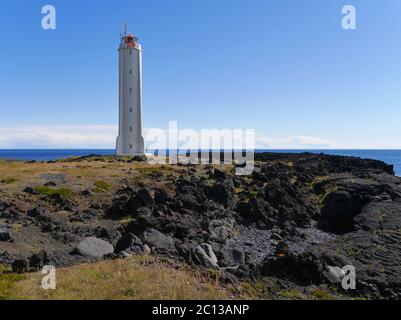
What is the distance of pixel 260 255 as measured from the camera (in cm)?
2584

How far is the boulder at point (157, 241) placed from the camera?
21.3m

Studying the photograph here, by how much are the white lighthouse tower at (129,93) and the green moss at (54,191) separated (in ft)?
122

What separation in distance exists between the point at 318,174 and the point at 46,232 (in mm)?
Result: 41209

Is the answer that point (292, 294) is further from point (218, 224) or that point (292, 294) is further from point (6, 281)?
point (218, 224)

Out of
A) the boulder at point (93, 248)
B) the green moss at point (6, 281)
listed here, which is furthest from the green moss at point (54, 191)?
the green moss at point (6, 281)

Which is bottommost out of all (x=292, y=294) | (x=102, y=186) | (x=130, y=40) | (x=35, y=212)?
(x=292, y=294)

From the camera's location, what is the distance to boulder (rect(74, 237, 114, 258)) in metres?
20.6

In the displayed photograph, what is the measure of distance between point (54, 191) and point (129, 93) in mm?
39256

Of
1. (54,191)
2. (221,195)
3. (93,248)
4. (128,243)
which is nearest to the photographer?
(128,243)

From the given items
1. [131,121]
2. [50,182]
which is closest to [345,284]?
[50,182]

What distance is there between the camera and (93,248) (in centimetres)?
2108

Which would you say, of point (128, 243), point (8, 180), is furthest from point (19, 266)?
point (8, 180)

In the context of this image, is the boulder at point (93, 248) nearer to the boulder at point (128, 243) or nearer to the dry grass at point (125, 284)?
the boulder at point (128, 243)

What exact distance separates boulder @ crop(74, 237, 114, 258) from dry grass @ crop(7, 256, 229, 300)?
4385 mm
